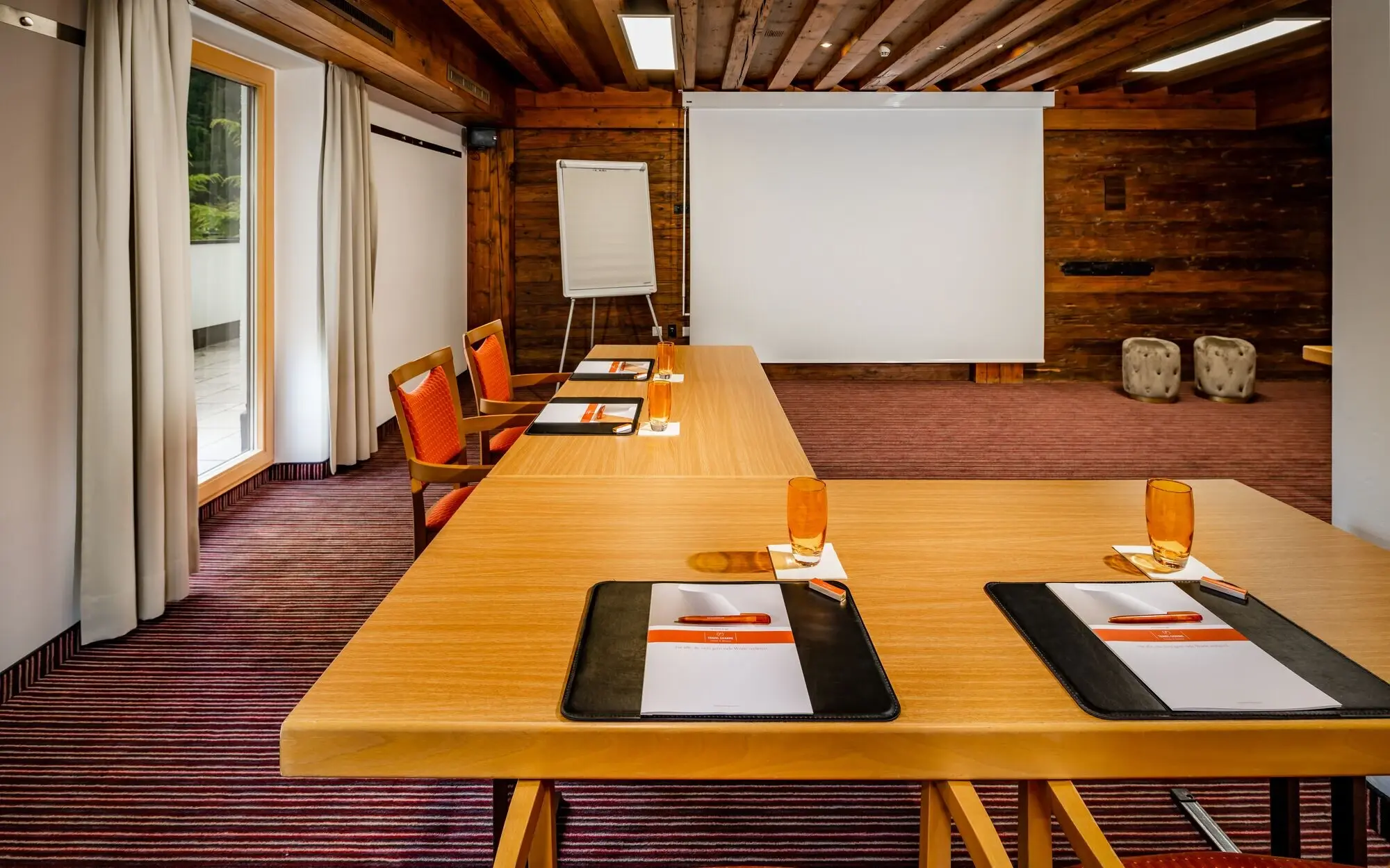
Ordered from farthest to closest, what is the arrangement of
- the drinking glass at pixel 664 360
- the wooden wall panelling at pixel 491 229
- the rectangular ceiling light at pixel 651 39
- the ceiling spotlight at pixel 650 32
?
the wooden wall panelling at pixel 491 229
the rectangular ceiling light at pixel 651 39
the ceiling spotlight at pixel 650 32
the drinking glass at pixel 664 360

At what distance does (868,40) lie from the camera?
570cm

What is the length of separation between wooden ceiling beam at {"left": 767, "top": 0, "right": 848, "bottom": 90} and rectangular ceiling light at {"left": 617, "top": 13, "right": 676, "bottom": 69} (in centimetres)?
83

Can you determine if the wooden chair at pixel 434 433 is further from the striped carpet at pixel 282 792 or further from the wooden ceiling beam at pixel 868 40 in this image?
the wooden ceiling beam at pixel 868 40

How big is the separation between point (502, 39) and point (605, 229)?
2.25 metres

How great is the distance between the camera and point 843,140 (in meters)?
8.24

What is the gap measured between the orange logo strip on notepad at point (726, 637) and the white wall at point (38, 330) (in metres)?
2.37

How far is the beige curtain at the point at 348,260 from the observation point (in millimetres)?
4734

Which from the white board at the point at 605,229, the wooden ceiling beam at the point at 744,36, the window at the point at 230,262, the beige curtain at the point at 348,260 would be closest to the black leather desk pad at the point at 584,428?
the window at the point at 230,262

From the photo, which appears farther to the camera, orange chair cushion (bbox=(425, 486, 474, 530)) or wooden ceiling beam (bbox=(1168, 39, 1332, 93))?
wooden ceiling beam (bbox=(1168, 39, 1332, 93))

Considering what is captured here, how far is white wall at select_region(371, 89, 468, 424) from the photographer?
19.3ft

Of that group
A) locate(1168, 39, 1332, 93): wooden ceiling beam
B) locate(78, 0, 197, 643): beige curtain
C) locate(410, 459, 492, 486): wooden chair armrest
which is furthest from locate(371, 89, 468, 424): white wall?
locate(1168, 39, 1332, 93): wooden ceiling beam

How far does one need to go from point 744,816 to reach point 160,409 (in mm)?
2352

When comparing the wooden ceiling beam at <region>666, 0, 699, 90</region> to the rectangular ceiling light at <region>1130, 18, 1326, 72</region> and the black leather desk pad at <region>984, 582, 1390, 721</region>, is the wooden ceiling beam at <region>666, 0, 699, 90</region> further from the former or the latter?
the black leather desk pad at <region>984, 582, 1390, 721</region>

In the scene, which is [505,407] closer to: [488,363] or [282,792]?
[488,363]
